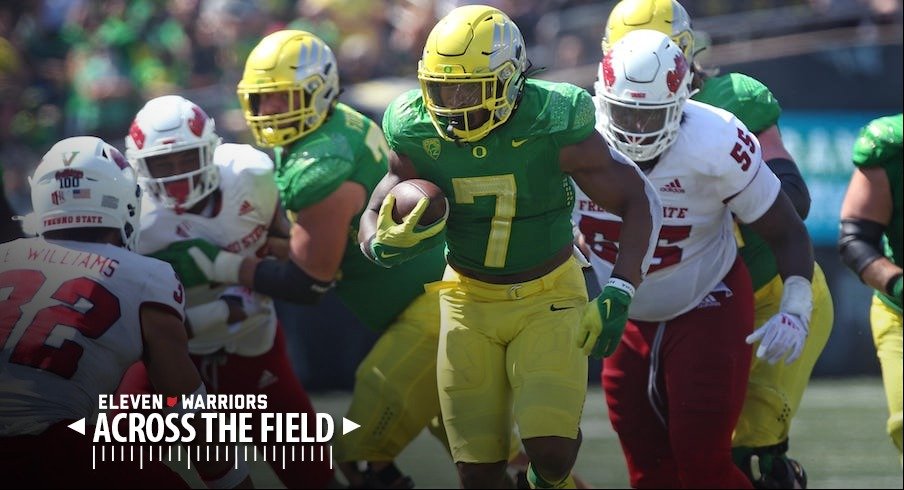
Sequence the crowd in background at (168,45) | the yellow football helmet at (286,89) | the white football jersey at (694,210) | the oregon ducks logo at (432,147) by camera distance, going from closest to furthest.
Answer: the oregon ducks logo at (432,147) → the white football jersey at (694,210) → the yellow football helmet at (286,89) → the crowd in background at (168,45)

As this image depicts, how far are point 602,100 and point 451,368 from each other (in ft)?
3.52

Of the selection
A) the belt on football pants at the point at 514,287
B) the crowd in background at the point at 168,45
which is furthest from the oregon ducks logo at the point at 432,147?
the crowd in background at the point at 168,45

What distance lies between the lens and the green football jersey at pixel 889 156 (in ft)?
17.6

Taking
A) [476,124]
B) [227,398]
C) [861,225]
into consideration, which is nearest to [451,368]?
[476,124]

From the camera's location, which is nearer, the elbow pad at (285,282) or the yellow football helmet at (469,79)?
the yellow football helmet at (469,79)

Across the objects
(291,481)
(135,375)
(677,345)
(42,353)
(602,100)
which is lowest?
(291,481)

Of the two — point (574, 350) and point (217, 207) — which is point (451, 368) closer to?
point (574, 350)

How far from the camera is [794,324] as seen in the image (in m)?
4.52

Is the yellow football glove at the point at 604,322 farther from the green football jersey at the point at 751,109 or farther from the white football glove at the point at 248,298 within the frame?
the white football glove at the point at 248,298

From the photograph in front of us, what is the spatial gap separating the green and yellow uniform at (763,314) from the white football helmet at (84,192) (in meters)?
2.24

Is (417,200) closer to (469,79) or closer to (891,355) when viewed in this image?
(469,79)

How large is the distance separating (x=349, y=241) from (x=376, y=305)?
28 centimetres

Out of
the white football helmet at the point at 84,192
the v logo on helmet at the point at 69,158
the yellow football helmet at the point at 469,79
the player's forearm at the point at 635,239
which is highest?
the yellow football helmet at the point at 469,79

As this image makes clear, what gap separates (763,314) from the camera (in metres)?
5.45
